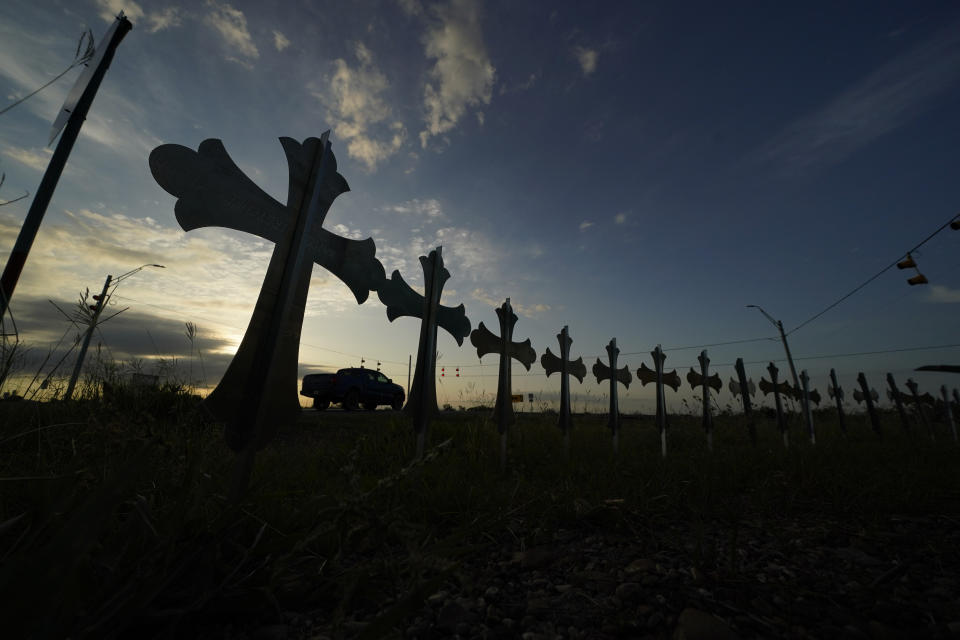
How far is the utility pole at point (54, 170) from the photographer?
4570mm

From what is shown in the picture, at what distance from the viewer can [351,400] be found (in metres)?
15.2

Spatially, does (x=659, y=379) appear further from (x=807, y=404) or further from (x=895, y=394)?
(x=895, y=394)

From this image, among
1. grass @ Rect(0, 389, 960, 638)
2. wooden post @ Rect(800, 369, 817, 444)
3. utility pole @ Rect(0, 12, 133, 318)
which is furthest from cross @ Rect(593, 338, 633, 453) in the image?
utility pole @ Rect(0, 12, 133, 318)

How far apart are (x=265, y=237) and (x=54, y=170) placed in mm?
4973

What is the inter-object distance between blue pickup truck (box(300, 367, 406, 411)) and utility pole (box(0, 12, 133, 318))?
1075cm

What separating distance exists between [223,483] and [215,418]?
0.51 m

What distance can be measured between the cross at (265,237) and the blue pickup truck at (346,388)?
12.7 metres

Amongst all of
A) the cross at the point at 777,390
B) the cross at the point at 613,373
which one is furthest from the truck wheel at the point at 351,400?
the cross at the point at 777,390

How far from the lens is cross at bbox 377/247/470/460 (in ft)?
12.5

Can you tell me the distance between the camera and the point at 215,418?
2.28m

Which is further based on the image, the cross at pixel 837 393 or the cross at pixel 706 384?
the cross at pixel 837 393

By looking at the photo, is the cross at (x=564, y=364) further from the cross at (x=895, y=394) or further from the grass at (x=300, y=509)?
the cross at (x=895, y=394)

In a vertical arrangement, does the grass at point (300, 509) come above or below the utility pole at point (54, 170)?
below

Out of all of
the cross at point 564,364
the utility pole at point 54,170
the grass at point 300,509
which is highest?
the utility pole at point 54,170
